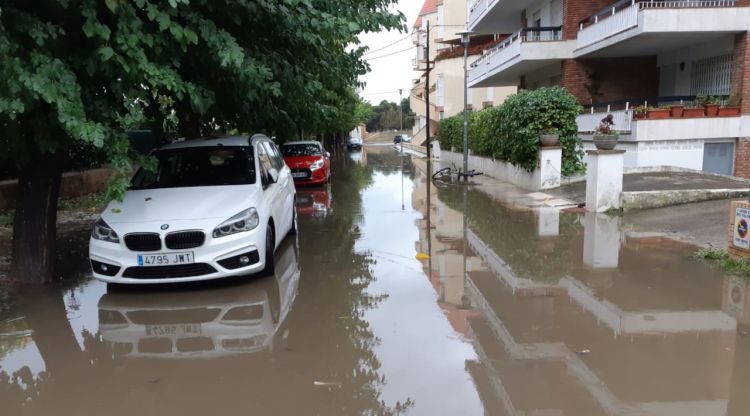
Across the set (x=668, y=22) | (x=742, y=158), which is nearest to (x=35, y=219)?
(x=668, y=22)

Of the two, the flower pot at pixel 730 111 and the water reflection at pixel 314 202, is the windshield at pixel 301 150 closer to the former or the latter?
the water reflection at pixel 314 202

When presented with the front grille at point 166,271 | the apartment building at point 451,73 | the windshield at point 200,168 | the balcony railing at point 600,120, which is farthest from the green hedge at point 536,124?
the apartment building at point 451,73

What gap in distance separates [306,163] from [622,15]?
1021 centimetres

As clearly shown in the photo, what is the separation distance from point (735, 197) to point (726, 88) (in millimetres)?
7311

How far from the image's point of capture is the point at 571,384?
12.9ft

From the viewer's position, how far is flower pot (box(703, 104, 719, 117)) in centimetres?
1459

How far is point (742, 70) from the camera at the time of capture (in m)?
14.9

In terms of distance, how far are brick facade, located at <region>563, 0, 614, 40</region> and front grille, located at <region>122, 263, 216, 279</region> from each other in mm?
17621

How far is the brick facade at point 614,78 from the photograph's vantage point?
19.7 metres

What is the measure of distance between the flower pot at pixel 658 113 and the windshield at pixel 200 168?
11608 mm

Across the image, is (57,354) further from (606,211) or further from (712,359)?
(606,211)

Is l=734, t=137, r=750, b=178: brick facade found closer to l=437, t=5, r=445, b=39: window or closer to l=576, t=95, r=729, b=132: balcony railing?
l=576, t=95, r=729, b=132: balcony railing

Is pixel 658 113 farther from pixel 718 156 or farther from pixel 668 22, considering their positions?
pixel 668 22

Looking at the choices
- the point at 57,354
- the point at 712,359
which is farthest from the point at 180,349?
the point at 712,359
